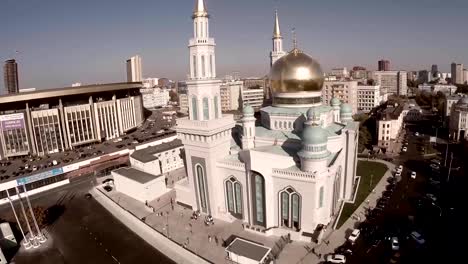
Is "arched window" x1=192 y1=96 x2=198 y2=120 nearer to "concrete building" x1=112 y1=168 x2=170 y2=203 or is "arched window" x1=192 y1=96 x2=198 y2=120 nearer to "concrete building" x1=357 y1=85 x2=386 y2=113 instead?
"concrete building" x1=112 y1=168 x2=170 y2=203

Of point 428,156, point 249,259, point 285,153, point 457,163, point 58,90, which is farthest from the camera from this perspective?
point 58,90

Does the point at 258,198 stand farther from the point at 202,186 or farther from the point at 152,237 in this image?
the point at 152,237

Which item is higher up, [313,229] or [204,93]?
[204,93]

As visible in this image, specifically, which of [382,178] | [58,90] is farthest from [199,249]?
[58,90]

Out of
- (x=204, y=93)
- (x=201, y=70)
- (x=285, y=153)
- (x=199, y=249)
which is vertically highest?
(x=201, y=70)

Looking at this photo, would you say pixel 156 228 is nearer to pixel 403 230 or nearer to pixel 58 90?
pixel 403 230

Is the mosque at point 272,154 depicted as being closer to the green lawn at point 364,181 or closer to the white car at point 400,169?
the green lawn at point 364,181
